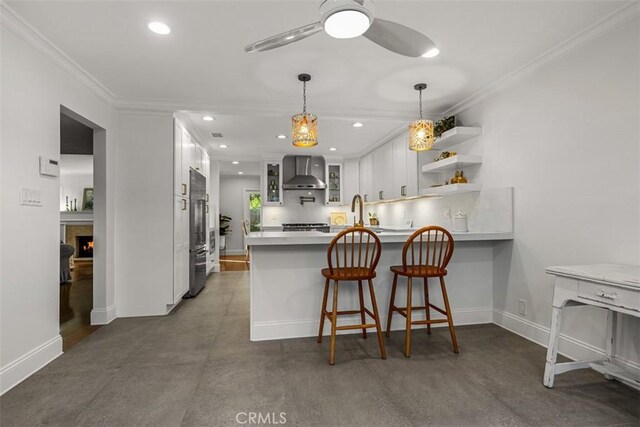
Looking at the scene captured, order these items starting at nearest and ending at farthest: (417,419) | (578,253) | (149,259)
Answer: (417,419) → (578,253) → (149,259)

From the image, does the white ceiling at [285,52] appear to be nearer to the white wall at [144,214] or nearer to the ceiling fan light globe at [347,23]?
the white wall at [144,214]

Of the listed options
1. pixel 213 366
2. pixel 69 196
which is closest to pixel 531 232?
pixel 213 366

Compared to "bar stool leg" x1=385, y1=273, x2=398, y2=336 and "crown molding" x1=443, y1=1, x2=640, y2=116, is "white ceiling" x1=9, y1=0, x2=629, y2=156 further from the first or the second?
"bar stool leg" x1=385, y1=273, x2=398, y2=336

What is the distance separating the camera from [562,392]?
1.92 meters

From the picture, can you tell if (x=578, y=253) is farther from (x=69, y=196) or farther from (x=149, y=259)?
(x=69, y=196)

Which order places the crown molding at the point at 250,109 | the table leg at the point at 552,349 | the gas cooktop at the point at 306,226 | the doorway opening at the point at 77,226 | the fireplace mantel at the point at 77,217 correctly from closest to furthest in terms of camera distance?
the table leg at the point at 552,349, the doorway opening at the point at 77,226, the crown molding at the point at 250,109, the gas cooktop at the point at 306,226, the fireplace mantel at the point at 77,217

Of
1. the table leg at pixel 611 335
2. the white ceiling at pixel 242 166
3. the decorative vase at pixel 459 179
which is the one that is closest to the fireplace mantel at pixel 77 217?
the white ceiling at pixel 242 166

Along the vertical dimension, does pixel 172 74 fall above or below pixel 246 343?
above

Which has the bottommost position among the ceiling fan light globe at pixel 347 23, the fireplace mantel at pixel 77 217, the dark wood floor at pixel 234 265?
the dark wood floor at pixel 234 265

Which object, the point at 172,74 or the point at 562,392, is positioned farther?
the point at 172,74

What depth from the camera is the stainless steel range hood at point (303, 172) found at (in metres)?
6.18

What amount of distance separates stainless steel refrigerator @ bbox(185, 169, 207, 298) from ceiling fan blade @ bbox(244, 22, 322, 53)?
292 centimetres

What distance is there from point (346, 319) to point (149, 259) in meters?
2.24

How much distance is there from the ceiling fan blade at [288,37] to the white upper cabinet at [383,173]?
3.43 metres
